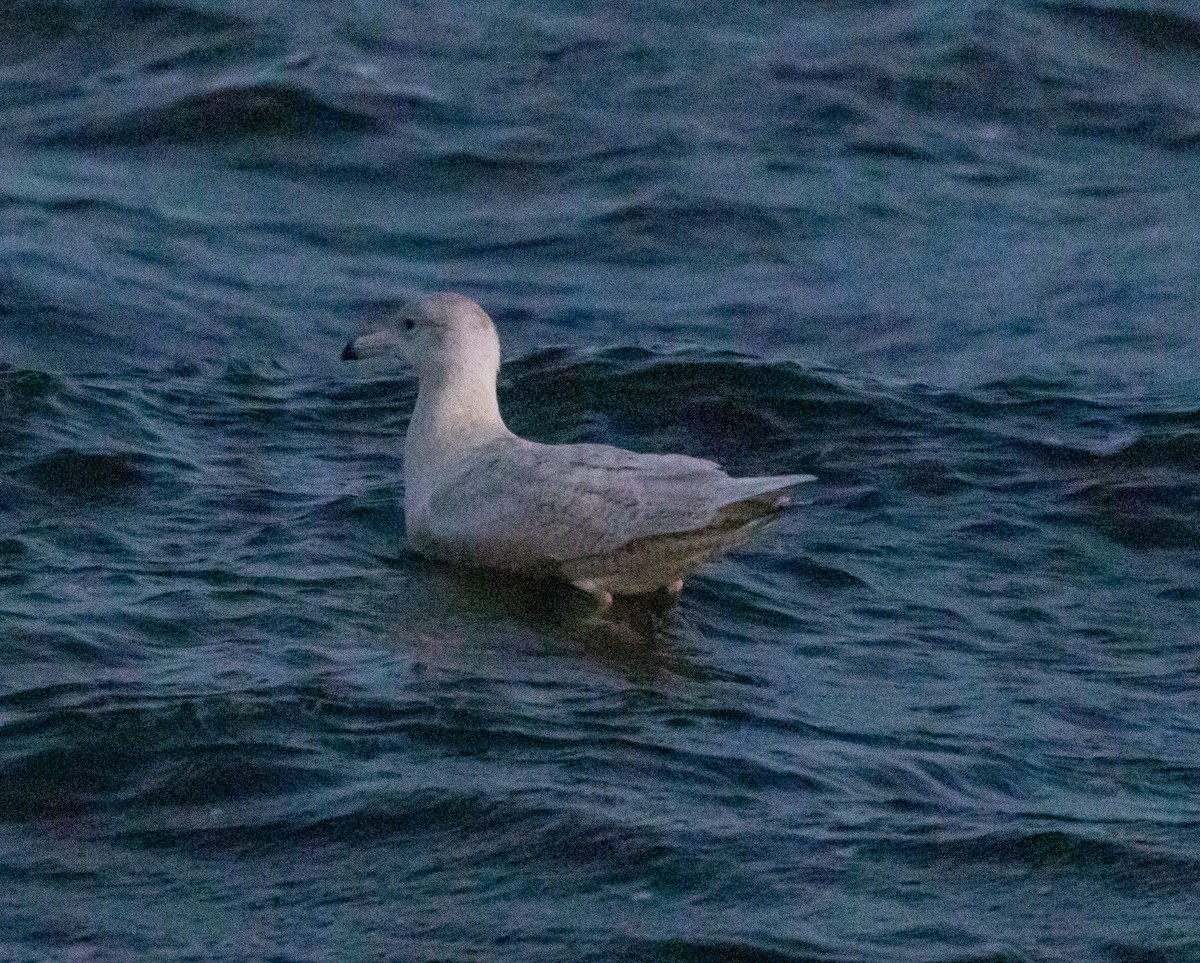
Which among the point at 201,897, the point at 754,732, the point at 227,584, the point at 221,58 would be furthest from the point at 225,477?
the point at 221,58

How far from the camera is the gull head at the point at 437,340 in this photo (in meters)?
9.73

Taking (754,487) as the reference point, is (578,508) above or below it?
below

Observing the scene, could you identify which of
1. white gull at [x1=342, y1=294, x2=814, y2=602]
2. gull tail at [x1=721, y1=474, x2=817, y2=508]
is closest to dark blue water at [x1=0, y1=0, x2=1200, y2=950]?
white gull at [x1=342, y1=294, x2=814, y2=602]

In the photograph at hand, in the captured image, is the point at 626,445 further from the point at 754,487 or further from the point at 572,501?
the point at 754,487

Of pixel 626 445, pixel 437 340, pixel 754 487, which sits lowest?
pixel 626 445

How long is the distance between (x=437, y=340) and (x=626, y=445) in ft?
3.86

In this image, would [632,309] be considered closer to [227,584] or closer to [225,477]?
[225,477]

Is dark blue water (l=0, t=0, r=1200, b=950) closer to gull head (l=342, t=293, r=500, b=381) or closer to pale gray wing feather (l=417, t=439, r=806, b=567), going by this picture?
pale gray wing feather (l=417, t=439, r=806, b=567)

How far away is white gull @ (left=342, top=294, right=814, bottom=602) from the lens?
8.48 m

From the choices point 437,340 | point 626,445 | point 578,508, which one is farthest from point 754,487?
point 626,445

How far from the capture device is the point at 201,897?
20.2 feet

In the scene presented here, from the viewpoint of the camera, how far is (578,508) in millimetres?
8617

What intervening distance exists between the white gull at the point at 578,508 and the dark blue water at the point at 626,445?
16cm

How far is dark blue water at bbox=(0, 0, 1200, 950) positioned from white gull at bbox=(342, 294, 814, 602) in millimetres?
155
